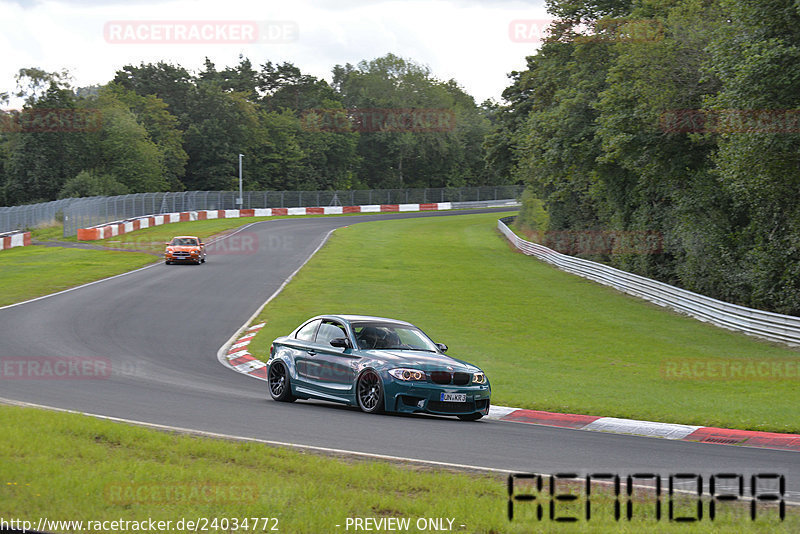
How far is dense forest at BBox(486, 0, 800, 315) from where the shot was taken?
21438 millimetres

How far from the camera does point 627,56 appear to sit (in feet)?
100

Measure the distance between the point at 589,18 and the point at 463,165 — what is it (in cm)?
8397

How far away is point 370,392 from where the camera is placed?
40.7ft

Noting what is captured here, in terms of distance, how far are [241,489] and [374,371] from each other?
18.7 feet

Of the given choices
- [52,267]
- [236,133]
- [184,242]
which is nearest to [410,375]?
[52,267]

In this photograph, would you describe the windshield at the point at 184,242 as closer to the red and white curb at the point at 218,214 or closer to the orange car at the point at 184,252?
the orange car at the point at 184,252

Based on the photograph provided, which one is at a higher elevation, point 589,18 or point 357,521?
point 589,18

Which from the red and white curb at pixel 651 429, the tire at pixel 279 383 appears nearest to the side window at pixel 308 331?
the tire at pixel 279 383

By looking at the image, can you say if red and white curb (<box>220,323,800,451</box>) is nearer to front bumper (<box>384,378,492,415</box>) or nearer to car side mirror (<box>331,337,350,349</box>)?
front bumper (<box>384,378,492,415</box>)

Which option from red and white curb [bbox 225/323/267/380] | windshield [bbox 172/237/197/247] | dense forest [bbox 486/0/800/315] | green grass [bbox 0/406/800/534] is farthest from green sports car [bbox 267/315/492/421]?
windshield [bbox 172/237/197/247]

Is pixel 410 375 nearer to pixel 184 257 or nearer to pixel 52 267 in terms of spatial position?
pixel 184 257

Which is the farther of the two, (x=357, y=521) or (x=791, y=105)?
(x=791, y=105)

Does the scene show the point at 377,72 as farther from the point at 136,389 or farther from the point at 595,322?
the point at 136,389

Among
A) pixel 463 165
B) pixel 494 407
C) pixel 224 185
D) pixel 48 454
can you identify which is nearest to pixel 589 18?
pixel 494 407
